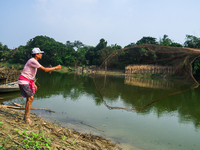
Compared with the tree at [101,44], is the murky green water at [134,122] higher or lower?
lower

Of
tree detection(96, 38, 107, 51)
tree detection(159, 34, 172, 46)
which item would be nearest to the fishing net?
tree detection(159, 34, 172, 46)

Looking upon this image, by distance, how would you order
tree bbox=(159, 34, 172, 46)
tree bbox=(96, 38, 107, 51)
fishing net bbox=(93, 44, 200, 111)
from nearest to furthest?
1. fishing net bbox=(93, 44, 200, 111)
2. tree bbox=(159, 34, 172, 46)
3. tree bbox=(96, 38, 107, 51)

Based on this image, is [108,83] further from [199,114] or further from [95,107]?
[199,114]

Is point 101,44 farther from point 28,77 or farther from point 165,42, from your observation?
point 28,77

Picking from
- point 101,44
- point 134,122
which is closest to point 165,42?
point 101,44

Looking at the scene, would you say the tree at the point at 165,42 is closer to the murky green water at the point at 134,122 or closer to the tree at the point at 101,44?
the murky green water at the point at 134,122

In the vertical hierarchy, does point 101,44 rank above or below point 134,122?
above

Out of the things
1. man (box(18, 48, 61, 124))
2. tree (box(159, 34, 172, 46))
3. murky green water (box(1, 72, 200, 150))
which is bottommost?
murky green water (box(1, 72, 200, 150))

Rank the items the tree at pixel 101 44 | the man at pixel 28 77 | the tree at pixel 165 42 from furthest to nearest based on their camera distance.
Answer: the tree at pixel 101 44 → the tree at pixel 165 42 → the man at pixel 28 77

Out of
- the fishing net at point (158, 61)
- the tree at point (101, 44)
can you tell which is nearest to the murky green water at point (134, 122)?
the fishing net at point (158, 61)

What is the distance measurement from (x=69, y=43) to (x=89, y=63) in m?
19.8

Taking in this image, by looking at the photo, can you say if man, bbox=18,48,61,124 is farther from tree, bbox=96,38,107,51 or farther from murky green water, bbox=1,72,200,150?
tree, bbox=96,38,107,51

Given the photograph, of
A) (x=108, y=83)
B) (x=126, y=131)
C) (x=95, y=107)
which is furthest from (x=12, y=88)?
(x=126, y=131)

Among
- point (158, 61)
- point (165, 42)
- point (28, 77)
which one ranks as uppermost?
point (165, 42)
